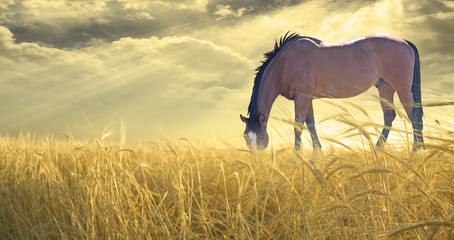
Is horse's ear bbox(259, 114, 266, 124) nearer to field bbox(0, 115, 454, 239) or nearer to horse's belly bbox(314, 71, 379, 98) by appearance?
horse's belly bbox(314, 71, 379, 98)

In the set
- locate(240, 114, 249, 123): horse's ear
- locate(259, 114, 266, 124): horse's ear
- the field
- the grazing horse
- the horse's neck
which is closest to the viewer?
the field

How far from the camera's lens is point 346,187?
208cm

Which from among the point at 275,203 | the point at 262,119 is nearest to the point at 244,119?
the point at 262,119

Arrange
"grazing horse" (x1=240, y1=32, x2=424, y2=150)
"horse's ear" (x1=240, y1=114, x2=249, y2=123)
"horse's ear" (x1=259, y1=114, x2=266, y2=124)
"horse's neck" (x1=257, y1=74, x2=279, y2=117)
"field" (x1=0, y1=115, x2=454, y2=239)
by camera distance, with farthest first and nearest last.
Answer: "horse's neck" (x1=257, y1=74, x2=279, y2=117) → "grazing horse" (x1=240, y1=32, x2=424, y2=150) → "horse's ear" (x1=240, y1=114, x2=249, y2=123) → "horse's ear" (x1=259, y1=114, x2=266, y2=124) → "field" (x1=0, y1=115, x2=454, y2=239)

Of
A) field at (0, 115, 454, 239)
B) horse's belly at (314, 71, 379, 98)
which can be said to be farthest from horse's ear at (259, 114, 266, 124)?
field at (0, 115, 454, 239)

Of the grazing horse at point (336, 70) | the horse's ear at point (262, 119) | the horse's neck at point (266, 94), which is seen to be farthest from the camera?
the horse's neck at point (266, 94)

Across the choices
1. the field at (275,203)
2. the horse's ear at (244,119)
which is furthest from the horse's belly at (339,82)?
the field at (275,203)

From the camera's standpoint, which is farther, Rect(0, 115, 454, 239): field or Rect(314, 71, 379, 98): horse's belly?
Rect(314, 71, 379, 98): horse's belly

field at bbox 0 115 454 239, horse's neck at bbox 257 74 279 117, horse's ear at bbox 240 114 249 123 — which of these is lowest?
horse's ear at bbox 240 114 249 123

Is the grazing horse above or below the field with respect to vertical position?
below

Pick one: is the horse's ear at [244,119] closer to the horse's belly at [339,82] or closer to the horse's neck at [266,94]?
the horse's neck at [266,94]

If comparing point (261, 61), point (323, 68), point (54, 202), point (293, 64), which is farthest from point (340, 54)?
point (54, 202)

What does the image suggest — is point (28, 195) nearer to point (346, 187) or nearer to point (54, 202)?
point (54, 202)

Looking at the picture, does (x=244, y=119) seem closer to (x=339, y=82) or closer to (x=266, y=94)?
(x=266, y=94)
